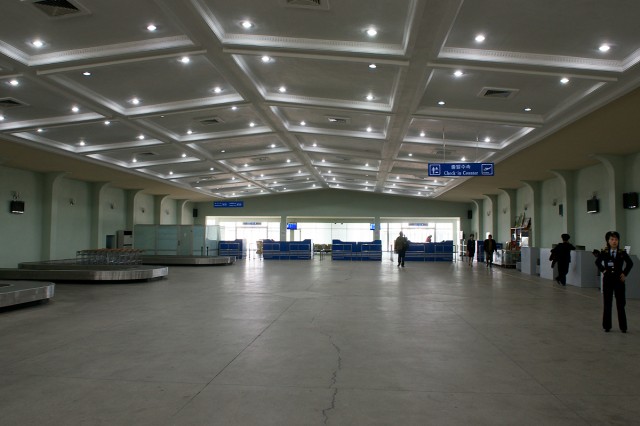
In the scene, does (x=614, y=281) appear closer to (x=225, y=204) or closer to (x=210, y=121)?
(x=210, y=121)

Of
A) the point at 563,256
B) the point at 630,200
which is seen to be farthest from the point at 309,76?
the point at 630,200

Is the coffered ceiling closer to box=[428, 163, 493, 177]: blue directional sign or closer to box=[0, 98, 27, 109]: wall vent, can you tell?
box=[0, 98, 27, 109]: wall vent

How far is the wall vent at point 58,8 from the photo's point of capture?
302 inches

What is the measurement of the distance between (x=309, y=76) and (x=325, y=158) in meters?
12.4

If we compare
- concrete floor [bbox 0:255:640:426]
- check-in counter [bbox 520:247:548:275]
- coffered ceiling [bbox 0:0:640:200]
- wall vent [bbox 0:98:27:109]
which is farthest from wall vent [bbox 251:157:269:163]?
concrete floor [bbox 0:255:640:426]

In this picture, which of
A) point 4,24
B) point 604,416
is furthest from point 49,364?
point 4,24

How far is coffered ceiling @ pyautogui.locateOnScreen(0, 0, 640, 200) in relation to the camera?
7.99 metres

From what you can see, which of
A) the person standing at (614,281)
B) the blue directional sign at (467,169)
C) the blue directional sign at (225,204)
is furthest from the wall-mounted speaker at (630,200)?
the blue directional sign at (225,204)

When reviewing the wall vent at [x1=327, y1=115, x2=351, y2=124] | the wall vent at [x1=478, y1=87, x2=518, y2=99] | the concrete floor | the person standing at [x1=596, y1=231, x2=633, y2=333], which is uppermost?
the wall vent at [x1=327, y1=115, x2=351, y2=124]

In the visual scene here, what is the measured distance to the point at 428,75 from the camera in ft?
33.9

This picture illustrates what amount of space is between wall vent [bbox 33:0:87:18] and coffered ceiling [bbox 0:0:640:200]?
39 mm

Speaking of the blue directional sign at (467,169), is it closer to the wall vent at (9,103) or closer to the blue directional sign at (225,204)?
the wall vent at (9,103)

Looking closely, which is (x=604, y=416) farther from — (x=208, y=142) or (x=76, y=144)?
(x=76, y=144)

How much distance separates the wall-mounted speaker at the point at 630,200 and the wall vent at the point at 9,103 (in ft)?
62.0
